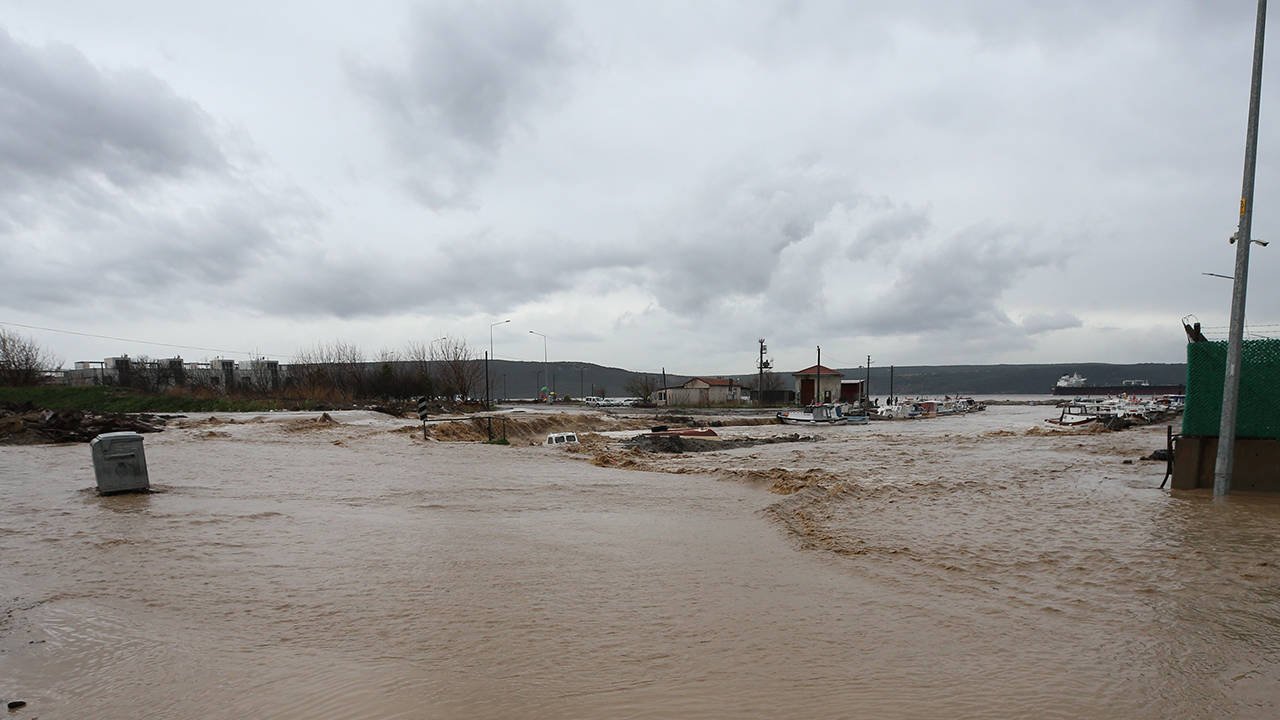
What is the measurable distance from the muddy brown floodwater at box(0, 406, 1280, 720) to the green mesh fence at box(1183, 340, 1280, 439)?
1467mm

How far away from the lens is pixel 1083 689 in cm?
464

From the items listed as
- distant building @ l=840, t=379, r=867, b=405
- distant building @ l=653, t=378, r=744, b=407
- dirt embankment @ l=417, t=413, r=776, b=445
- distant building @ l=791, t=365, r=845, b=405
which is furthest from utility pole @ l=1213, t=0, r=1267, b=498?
distant building @ l=840, t=379, r=867, b=405

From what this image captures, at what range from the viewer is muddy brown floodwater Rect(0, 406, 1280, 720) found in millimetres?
4562

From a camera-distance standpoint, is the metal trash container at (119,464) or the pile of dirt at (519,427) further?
the pile of dirt at (519,427)

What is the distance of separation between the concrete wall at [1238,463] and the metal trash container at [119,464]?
20.6 metres

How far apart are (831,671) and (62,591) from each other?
754 cm

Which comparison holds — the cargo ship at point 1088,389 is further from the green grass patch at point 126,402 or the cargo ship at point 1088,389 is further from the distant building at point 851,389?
the green grass patch at point 126,402

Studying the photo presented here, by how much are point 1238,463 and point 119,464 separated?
70.6ft

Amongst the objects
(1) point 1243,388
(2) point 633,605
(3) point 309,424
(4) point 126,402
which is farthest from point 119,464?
(4) point 126,402

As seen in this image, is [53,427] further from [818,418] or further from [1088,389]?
[1088,389]

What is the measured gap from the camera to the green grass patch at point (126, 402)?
157 feet

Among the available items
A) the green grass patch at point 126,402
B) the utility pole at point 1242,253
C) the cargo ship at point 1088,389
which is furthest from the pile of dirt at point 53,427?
the cargo ship at point 1088,389

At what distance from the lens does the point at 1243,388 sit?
1273cm

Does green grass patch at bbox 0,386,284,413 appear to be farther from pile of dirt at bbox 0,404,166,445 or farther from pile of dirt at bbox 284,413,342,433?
pile of dirt at bbox 0,404,166,445
